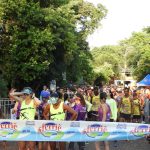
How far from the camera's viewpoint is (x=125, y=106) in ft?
47.9

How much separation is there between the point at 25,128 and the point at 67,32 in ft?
60.6

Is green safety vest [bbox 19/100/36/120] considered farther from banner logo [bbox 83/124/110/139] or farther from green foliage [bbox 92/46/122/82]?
green foliage [bbox 92/46/122/82]

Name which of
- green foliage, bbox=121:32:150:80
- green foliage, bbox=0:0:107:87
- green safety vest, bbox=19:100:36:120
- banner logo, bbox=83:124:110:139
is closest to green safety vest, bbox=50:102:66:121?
green safety vest, bbox=19:100:36:120

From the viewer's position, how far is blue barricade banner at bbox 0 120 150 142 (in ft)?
29.6

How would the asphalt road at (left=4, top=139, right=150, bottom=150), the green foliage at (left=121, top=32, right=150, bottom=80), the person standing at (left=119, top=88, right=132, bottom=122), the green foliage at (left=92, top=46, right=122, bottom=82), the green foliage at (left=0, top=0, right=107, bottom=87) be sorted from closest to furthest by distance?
1. the asphalt road at (left=4, top=139, right=150, bottom=150)
2. the person standing at (left=119, top=88, right=132, bottom=122)
3. the green foliage at (left=0, top=0, right=107, bottom=87)
4. the green foliage at (left=121, top=32, right=150, bottom=80)
5. the green foliage at (left=92, top=46, right=122, bottom=82)

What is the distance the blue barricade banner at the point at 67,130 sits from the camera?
903 cm

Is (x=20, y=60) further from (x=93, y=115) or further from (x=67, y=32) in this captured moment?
(x=93, y=115)

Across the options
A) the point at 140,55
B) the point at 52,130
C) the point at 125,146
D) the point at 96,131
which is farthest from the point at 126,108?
the point at 140,55

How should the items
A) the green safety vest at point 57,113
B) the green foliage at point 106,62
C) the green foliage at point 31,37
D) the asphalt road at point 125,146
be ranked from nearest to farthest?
the green safety vest at point 57,113
the asphalt road at point 125,146
the green foliage at point 31,37
the green foliage at point 106,62

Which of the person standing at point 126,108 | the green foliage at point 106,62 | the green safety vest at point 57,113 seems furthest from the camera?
the green foliage at point 106,62

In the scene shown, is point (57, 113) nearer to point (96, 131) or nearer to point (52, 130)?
point (52, 130)

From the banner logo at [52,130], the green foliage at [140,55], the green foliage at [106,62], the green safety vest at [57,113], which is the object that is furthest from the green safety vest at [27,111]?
the green foliage at [106,62]

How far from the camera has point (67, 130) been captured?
29.7 feet

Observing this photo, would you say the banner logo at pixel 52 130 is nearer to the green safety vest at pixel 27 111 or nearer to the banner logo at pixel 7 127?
the banner logo at pixel 7 127
